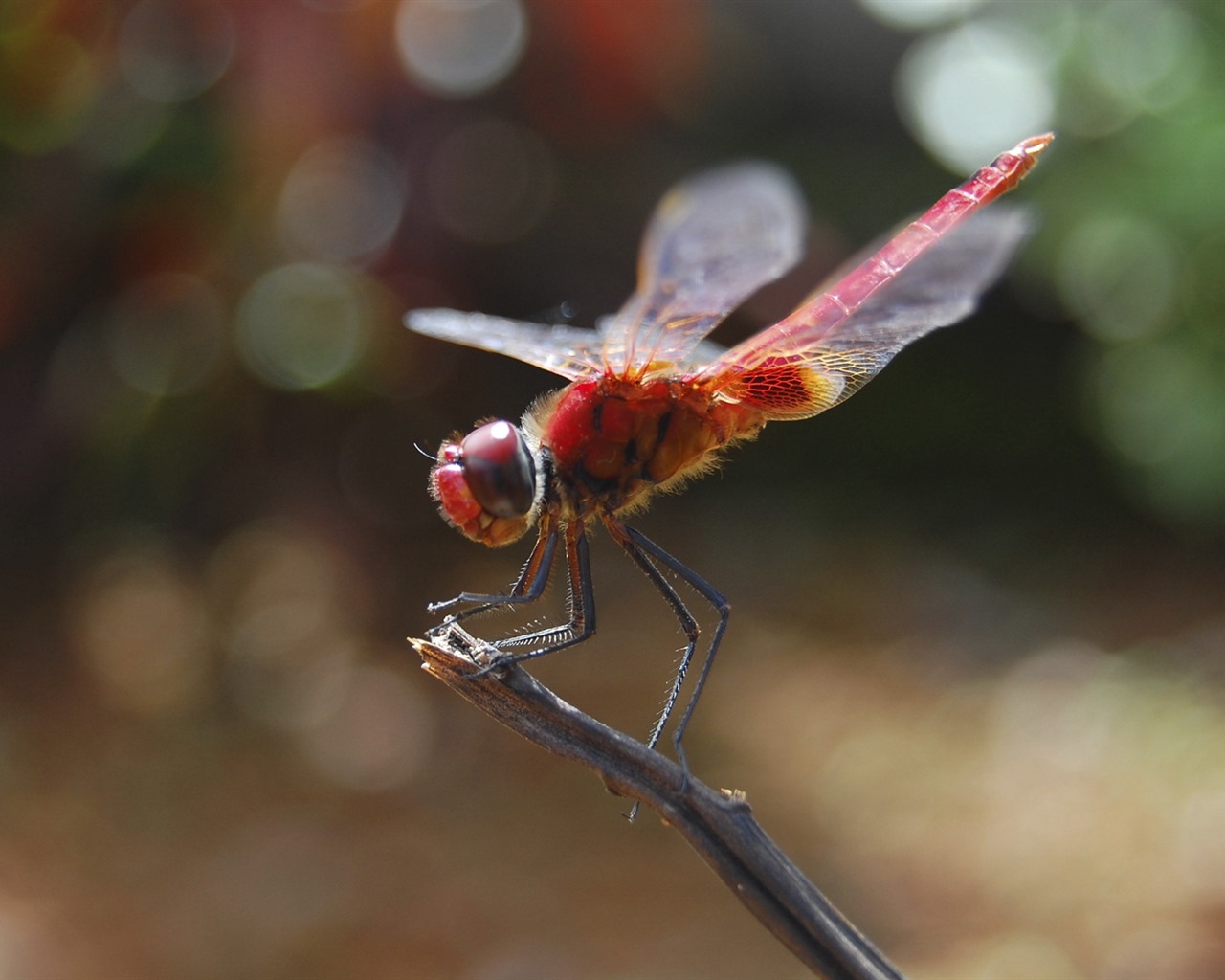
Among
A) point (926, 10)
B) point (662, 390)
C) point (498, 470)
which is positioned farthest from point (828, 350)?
point (926, 10)

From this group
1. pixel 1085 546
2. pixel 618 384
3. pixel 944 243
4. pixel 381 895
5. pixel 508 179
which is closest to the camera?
pixel 618 384

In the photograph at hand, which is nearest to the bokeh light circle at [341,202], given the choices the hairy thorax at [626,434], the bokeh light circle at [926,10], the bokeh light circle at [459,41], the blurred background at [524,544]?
the blurred background at [524,544]

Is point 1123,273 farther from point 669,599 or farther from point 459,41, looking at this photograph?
point 669,599

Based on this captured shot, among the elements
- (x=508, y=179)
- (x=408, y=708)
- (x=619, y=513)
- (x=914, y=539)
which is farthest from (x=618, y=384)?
(x=914, y=539)

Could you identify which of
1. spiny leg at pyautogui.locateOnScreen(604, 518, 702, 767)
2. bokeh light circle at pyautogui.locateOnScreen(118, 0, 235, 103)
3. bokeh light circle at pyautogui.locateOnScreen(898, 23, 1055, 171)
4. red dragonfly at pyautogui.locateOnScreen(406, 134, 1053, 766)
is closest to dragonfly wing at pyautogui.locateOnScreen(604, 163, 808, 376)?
red dragonfly at pyautogui.locateOnScreen(406, 134, 1053, 766)

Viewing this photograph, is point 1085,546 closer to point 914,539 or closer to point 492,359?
point 914,539

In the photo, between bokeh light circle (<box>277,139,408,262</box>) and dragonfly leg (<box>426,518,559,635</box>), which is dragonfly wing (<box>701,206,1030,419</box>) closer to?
dragonfly leg (<box>426,518,559,635</box>)
